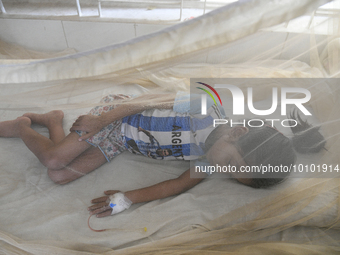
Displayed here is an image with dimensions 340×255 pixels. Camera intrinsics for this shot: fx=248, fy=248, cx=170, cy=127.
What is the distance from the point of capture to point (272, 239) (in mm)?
836

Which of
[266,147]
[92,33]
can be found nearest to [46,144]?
[266,147]

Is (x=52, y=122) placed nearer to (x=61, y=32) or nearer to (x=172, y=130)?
(x=172, y=130)

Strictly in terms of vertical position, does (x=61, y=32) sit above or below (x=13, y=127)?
above

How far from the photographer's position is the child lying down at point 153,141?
2.75ft

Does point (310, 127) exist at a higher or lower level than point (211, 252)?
higher

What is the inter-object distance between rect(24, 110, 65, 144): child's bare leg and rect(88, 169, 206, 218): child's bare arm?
0.36m

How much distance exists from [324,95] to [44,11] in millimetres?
2016

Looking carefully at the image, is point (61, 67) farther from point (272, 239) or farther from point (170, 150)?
point (272, 239)

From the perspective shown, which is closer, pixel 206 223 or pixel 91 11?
pixel 206 223

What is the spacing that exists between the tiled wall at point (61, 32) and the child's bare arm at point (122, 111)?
1.07 metres

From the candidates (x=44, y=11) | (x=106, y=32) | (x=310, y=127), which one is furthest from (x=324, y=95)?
(x=44, y=11)

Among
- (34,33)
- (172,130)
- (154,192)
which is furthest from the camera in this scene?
(34,33)

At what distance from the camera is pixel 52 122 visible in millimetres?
1119

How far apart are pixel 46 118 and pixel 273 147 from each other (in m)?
0.96
